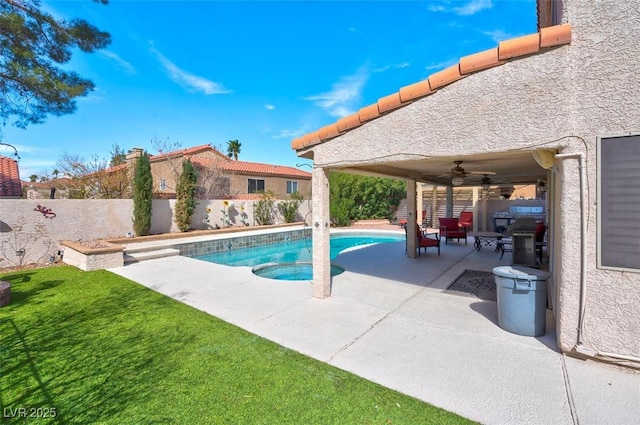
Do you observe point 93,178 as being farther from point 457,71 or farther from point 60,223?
point 457,71

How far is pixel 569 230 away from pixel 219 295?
25.5 feet

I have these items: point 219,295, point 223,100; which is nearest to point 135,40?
point 223,100

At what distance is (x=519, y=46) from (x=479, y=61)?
0.57 metres

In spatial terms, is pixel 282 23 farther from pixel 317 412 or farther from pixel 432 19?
pixel 317 412

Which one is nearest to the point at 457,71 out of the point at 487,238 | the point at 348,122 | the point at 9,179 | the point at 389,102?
the point at 389,102

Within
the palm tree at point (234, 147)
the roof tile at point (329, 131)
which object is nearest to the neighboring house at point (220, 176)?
the palm tree at point (234, 147)

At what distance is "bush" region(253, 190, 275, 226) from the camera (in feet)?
83.9

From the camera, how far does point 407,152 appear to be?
6.04m

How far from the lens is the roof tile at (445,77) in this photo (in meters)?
5.29

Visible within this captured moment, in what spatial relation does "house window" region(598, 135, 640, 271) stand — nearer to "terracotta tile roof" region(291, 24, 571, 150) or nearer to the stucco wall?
"terracotta tile roof" region(291, 24, 571, 150)

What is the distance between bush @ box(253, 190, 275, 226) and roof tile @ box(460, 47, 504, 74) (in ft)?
71.7

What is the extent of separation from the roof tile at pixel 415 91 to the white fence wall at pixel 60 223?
1569 centimetres

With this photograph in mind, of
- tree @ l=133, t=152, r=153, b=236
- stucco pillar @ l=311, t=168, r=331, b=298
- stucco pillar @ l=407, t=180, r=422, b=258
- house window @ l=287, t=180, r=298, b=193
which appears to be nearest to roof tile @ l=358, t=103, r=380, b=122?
stucco pillar @ l=311, t=168, r=331, b=298

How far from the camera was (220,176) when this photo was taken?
28.7m
